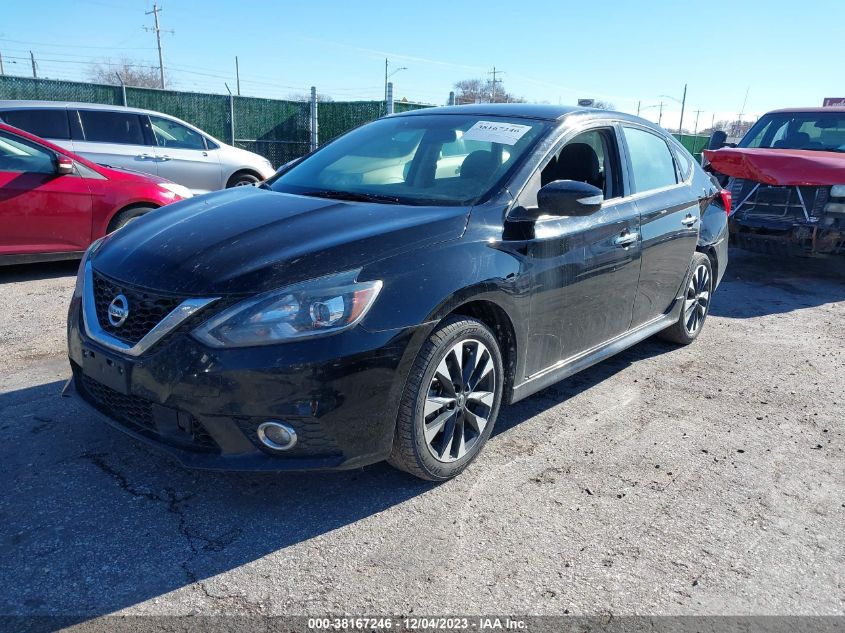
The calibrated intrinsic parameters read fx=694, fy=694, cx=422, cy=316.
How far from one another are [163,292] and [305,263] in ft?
1.84

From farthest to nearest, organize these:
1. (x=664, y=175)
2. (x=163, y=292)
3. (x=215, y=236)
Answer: (x=664, y=175) → (x=215, y=236) → (x=163, y=292)

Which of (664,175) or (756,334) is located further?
(756,334)

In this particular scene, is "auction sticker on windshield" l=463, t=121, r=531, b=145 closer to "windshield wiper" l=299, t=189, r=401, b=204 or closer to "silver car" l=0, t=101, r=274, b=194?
"windshield wiper" l=299, t=189, r=401, b=204

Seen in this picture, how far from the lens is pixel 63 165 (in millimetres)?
6426

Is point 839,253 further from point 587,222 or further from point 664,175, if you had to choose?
point 587,222

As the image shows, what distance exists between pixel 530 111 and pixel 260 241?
195 centimetres

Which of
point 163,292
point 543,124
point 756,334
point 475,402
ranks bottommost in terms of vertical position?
point 756,334

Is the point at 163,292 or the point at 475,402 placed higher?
the point at 163,292

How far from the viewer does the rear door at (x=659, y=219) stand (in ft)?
14.3

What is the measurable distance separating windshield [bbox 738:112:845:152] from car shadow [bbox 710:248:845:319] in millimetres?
1452

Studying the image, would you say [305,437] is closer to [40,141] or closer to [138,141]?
[40,141]

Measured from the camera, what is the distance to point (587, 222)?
12.3 ft

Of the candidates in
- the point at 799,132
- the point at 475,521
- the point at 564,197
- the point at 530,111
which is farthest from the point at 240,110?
the point at 475,521

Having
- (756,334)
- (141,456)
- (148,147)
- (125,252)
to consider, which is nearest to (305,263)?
(125,252)
